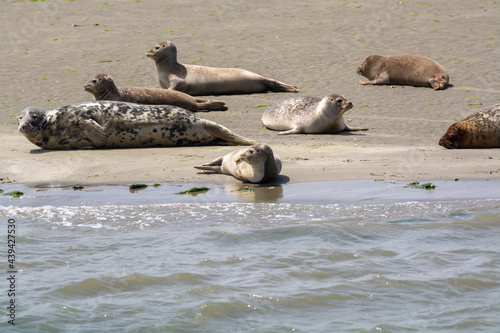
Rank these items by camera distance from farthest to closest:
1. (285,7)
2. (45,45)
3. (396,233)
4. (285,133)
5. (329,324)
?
(285,7)
(45,45)
(285,133)
(396,233)
(329,324)

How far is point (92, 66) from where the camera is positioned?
13961 millimetres

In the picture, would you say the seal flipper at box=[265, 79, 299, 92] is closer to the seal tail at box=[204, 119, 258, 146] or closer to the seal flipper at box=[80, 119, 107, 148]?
the seal tail at box=[204, 119, 258, 146]

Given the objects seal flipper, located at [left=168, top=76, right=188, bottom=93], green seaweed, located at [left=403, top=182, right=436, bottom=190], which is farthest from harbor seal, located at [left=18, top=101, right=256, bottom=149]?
seal flipper, located at [left=168, top=76, right=188, bottom=93]

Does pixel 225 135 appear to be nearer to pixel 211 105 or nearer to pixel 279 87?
pixel 211 105

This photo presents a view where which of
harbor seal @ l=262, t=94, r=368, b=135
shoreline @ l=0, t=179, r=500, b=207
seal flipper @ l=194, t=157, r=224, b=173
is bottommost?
shoreline @ l=0, t=179, r=500, b=207

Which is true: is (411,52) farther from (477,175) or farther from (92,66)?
(477,175)

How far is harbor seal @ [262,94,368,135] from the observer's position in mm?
9047

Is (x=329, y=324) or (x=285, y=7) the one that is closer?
(x=329, y=324)

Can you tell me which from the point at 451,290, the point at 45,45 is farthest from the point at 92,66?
the point at 451,290

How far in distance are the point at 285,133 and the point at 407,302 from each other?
5.61 m

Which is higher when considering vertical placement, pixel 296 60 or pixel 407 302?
pixel 296 60

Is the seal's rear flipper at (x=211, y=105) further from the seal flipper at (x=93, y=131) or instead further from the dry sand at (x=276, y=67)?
the seal flipper at (x=93, y=131)

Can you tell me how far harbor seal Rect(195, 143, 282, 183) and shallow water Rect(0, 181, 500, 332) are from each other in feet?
0.57

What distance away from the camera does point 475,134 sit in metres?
7.98
